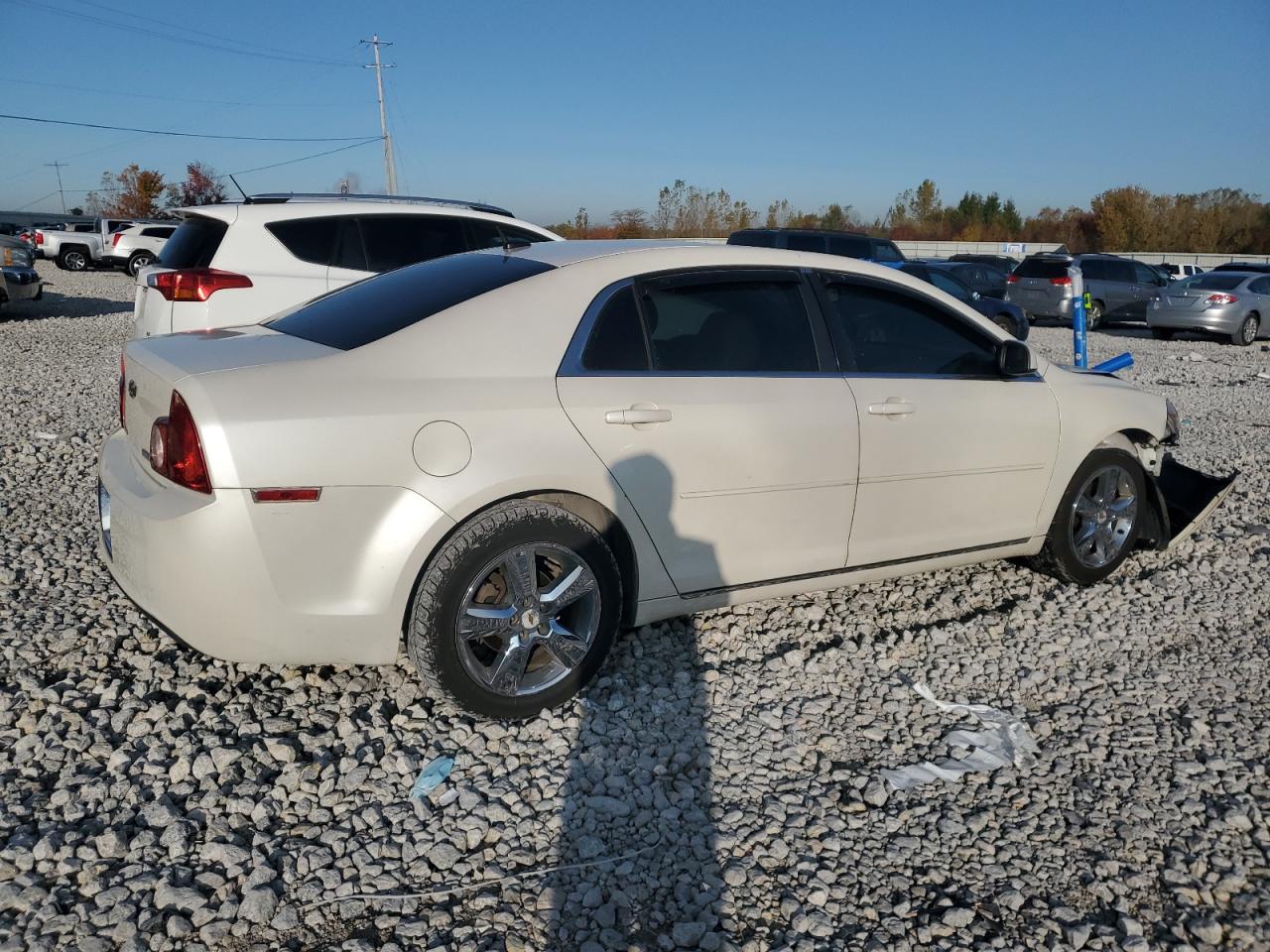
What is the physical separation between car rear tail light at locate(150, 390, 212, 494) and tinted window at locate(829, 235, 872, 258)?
49.7ft

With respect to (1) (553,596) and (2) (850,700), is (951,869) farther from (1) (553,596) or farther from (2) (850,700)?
(1) (553,596)

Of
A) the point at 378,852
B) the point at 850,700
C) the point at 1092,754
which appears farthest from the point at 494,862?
the point at 1092,754

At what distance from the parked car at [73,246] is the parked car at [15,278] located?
17140 mm

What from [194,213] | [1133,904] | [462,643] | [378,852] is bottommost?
[1133,904]

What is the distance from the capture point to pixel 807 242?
54.5 feet

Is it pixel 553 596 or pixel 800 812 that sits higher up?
pixel 553 596

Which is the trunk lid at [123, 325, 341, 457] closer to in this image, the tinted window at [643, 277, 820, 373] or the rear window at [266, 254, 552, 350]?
the rear window at [266, 254, 552, 350]

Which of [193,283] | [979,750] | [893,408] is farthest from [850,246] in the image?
[979,750]

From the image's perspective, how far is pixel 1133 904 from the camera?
2639 millimetres

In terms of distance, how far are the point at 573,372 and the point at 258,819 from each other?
172 cm

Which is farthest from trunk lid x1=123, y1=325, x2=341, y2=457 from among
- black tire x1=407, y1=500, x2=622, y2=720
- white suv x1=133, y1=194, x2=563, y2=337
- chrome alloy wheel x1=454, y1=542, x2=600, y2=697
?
white suv x1=133, y1=194, x2=563, y2=337

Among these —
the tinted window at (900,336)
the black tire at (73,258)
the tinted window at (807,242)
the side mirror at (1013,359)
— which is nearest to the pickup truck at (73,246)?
the black tire at (73,258)

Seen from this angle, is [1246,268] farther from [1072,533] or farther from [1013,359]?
[1013,359]

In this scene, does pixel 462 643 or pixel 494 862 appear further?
pixel 462 643
